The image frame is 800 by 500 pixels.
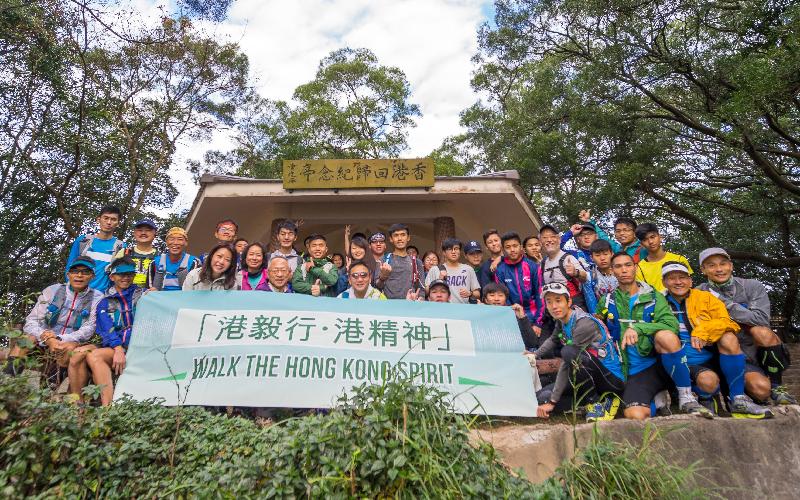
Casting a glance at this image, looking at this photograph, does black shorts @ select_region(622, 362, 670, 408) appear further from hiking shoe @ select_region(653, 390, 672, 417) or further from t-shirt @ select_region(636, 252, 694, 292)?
t-shirt @ select_region(636, 252, 694, 292)

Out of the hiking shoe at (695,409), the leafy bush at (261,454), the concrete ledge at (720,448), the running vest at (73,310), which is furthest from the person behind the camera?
the running vest at (73,310)

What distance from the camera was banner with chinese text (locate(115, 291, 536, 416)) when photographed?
3.40 m

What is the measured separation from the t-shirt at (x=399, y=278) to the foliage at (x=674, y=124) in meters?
5.72

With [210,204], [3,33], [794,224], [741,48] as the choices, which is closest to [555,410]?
[210,204]

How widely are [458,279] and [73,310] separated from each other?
3.74m

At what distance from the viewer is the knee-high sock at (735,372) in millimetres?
3290

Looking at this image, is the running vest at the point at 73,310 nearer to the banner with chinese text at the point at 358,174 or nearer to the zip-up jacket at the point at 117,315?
the zip-up jacket at the point at 117,315

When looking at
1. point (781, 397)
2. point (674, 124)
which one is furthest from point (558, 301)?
point (674, 124)

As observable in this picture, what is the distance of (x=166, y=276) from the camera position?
456cm

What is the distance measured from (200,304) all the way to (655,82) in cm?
959

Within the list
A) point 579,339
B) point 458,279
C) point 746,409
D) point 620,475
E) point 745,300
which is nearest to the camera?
point 620,475

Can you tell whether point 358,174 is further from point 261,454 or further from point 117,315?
point 261,454

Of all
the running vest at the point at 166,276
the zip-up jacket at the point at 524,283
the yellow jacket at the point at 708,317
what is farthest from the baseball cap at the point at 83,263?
the yellow jacket at the point at 708,317

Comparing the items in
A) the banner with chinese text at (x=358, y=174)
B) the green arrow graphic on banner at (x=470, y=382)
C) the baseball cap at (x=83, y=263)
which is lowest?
the green arrow graphic on banner at (x=470, y=382)
